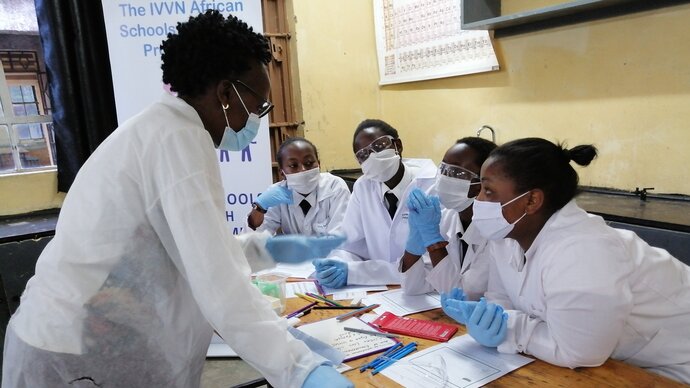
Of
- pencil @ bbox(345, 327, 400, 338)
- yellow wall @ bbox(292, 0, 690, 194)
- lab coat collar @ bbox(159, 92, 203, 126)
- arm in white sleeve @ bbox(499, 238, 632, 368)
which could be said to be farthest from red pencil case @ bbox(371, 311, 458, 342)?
yellow wall @ bbox(292, 0, 690, 194)

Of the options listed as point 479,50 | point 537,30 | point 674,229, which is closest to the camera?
point 674,229

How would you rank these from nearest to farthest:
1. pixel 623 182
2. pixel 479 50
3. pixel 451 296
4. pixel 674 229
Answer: pixel 451 296
pixel 674 229
pixel 623 182
pixel 479 50

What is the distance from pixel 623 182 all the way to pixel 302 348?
75.8 inches

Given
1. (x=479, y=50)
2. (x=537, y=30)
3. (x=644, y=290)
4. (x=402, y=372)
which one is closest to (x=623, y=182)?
(x=537, y=30)

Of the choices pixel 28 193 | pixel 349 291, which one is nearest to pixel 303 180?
pixel 349 291

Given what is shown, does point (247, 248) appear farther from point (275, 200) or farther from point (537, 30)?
point (537, 30)

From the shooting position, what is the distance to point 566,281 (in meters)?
0.95

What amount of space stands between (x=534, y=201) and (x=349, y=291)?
684 millimetres

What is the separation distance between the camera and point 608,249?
964 millimetres

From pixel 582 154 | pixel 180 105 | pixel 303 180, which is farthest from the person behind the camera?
pixel 303 180

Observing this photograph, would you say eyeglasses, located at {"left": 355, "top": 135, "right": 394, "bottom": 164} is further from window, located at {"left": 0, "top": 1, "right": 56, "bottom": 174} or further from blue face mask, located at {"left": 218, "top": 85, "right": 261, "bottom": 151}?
window, located at {"left": 0, "top": 1, "right": 56, "bottom": 174}

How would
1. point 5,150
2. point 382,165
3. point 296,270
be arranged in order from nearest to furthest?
point 296,270 → point 382,165 → point 5,150

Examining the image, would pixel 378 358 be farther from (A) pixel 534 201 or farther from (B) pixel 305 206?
(B) pixel 305 206

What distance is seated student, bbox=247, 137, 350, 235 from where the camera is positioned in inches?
87.8
